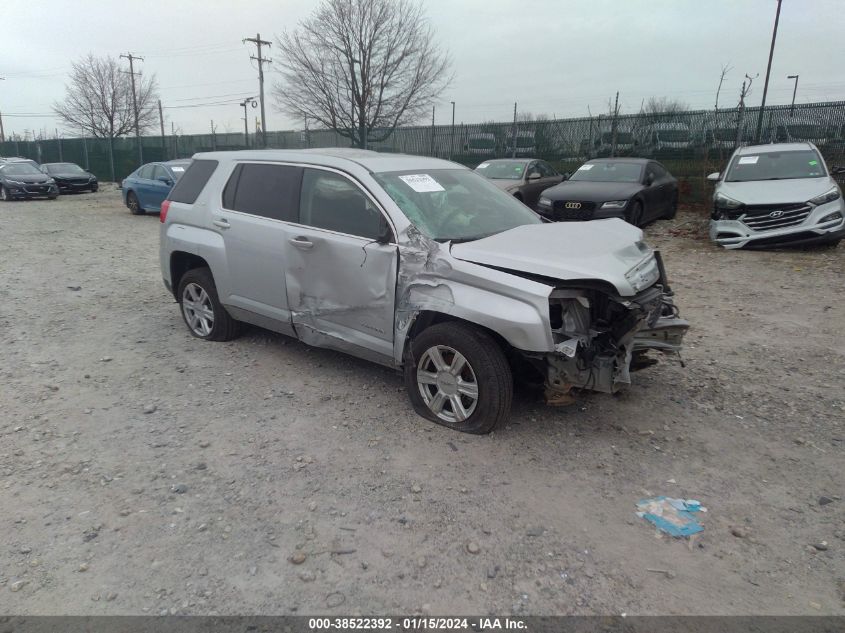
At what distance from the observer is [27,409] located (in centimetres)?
424

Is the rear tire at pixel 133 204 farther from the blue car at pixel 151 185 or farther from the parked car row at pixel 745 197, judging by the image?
the parked car row at pixel 745 197

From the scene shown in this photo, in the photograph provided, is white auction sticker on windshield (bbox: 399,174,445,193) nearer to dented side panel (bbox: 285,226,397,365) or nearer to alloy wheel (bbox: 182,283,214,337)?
dented side panel (bbox: 285,226,397,365)

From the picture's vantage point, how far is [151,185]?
16562 mm

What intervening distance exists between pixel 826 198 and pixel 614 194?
3.29 m

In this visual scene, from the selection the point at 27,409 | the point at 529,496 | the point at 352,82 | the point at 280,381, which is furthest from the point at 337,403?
the point at 352,82

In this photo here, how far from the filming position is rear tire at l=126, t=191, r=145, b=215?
56.5 ft

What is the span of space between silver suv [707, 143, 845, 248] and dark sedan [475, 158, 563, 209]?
13.3ft

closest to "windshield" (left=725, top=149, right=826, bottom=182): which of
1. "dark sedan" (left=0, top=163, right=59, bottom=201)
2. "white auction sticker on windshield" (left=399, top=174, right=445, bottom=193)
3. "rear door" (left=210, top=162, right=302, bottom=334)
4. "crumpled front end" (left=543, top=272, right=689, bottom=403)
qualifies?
"white auction sticker on windshield" (left=399, top=174, right=445, bottom=193)

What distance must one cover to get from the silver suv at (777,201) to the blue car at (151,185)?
13291mm

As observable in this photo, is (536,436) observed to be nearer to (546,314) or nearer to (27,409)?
(546,314)

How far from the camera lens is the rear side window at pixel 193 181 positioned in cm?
545

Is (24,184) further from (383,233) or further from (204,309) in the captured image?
(383,233)

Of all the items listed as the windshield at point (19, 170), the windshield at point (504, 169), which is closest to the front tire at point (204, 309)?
the windshield at point (504, 169)

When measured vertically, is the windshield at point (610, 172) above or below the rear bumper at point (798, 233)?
above
